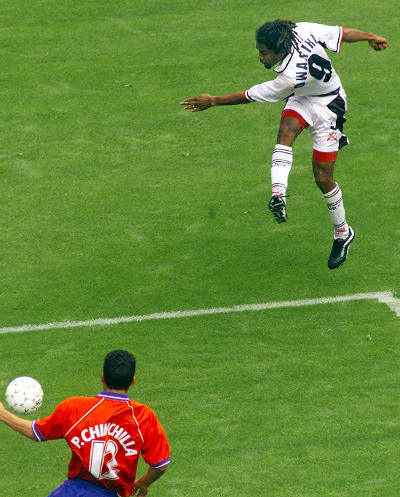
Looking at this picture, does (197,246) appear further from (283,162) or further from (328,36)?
(328,36)

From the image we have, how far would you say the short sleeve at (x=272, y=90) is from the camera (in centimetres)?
1176

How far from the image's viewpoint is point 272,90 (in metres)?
11.8

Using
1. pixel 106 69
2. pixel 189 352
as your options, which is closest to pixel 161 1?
pixel 106 69

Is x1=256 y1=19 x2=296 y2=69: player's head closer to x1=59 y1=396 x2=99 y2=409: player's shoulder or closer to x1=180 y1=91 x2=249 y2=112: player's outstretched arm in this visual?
x1=180 y1=91 x2=249 y2=112: player's outstretched arm

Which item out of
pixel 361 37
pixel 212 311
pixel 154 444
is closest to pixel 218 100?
pixel 361 37

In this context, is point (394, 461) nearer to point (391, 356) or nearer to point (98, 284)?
point (391, 356)

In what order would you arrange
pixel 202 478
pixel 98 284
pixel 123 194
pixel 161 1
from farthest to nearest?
1. pixel 161 1
2. pixel 123 194
3. pixel 98 284
4. pixel 202 478

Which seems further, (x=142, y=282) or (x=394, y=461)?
(x=142, y=282)

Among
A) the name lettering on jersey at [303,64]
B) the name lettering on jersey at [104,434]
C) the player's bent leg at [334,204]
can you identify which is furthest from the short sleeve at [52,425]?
the player's bent leg at [334,204]

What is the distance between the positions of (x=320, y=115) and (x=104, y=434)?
558 centimetres

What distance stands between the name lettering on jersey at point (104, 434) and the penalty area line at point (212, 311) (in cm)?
400

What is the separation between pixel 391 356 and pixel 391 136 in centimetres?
483

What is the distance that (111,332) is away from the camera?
1174 cm

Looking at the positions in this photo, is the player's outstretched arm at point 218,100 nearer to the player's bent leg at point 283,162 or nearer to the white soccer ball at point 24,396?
the player's bent leg at point 283,162
